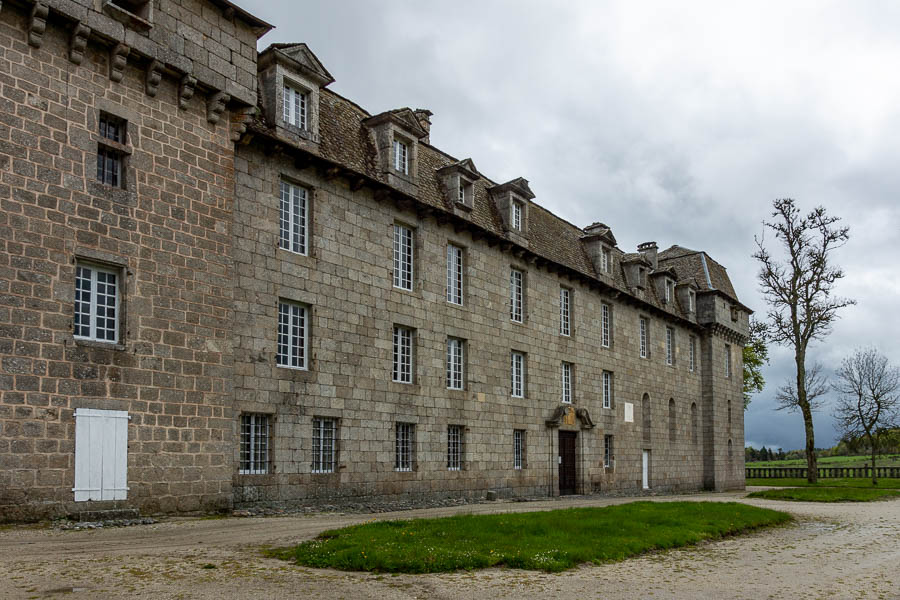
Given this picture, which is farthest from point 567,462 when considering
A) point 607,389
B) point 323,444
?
point 323,444

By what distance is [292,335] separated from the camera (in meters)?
18.4

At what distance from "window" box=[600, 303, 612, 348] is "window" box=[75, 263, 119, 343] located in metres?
20.3

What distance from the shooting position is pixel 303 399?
1816 cm

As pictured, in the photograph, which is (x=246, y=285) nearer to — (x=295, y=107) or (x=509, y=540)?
(x=295, y=107)

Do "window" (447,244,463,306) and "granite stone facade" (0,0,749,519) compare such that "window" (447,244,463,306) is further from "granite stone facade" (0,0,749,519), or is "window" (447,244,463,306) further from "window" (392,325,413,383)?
"window" (392,325,413,383)

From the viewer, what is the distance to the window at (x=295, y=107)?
18775 mm

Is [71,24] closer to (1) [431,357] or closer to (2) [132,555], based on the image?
(2) [132,555]

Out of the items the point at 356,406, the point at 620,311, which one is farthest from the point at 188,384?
the point at 620,311

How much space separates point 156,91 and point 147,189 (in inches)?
73.1

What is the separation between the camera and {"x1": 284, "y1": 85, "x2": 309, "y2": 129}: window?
18.8m

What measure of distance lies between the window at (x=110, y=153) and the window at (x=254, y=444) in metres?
5.37

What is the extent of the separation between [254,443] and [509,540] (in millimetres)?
7618

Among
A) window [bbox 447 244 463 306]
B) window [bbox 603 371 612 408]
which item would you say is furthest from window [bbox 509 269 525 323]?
window [bbox 603 371 612 408]

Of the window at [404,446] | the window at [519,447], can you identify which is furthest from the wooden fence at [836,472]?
the window at [404,446]
